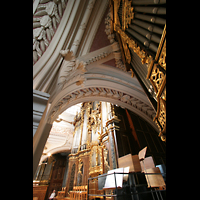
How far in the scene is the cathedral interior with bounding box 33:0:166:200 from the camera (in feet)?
4.39

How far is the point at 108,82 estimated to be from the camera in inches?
142

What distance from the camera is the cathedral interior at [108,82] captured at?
1.34m

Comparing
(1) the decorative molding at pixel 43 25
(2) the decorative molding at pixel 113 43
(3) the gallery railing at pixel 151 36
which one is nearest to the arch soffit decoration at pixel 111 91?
(2) the decorative molding at pixel 113 43

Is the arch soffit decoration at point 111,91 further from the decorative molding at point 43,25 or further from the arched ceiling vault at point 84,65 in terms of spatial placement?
the decorative molding at point 43,25

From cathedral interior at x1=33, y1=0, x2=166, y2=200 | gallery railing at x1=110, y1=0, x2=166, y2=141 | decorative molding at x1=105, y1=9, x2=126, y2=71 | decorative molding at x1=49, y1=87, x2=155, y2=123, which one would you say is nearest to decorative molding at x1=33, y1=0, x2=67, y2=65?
cathedral interior at x1=33, y1=0, x2=166, y2=200

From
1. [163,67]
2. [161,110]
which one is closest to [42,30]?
[163,67]

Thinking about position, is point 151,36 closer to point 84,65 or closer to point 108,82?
→ point 84,65

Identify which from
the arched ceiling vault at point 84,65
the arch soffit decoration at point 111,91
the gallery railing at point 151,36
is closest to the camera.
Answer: the gallery railing at point 151,36

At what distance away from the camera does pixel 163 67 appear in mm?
1267

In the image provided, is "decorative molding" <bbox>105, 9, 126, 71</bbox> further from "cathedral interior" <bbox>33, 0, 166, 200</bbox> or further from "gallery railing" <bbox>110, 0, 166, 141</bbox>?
"gallery railing" <bbox>110, 0, 166, 141</bbox>

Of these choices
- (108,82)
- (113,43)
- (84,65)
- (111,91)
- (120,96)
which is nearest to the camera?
(84,65)

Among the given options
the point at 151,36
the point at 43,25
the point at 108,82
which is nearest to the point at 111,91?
the point at 108,82
